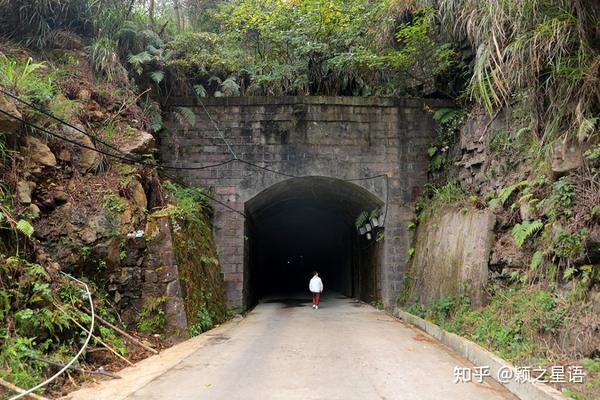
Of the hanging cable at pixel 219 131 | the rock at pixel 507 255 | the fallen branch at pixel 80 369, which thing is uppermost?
the hanging cable at pixel 219 131

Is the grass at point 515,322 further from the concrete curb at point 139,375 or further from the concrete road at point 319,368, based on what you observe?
the concrete curb at point 139,375

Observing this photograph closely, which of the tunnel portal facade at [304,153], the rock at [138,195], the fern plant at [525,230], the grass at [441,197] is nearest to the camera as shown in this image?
the fern plant at [525,230]

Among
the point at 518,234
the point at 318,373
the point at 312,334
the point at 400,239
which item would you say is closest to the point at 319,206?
the point at 400,239

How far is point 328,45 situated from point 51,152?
766cm

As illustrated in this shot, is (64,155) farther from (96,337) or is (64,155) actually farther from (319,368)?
(319,368)

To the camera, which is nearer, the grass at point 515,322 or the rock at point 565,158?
the grass at point 515,322

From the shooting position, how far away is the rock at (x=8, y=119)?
20.7 feet

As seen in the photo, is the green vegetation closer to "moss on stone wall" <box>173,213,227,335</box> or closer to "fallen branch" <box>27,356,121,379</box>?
"moss on stone wall" <box>173,213,227,335</box>

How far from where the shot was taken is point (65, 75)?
936 cm

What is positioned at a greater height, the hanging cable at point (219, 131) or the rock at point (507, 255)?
the hanging cable at point (219, 131)

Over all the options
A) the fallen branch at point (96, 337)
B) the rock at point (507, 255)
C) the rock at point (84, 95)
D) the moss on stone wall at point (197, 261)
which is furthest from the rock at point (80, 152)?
the rock at point (507, 255)

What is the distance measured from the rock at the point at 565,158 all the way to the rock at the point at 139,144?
23.0 feet

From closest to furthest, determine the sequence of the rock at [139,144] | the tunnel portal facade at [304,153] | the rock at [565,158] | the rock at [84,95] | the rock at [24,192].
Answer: the rock at [565,158], the rock at [24,192], the rock at [139,144], the rock at [84,95], the tunnel portal facade at [304,153]

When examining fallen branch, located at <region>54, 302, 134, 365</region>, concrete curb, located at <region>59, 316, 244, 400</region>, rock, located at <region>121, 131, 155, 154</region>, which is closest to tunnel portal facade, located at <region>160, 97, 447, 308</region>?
rock, located at <region>121, 131, 155, 154</region>
